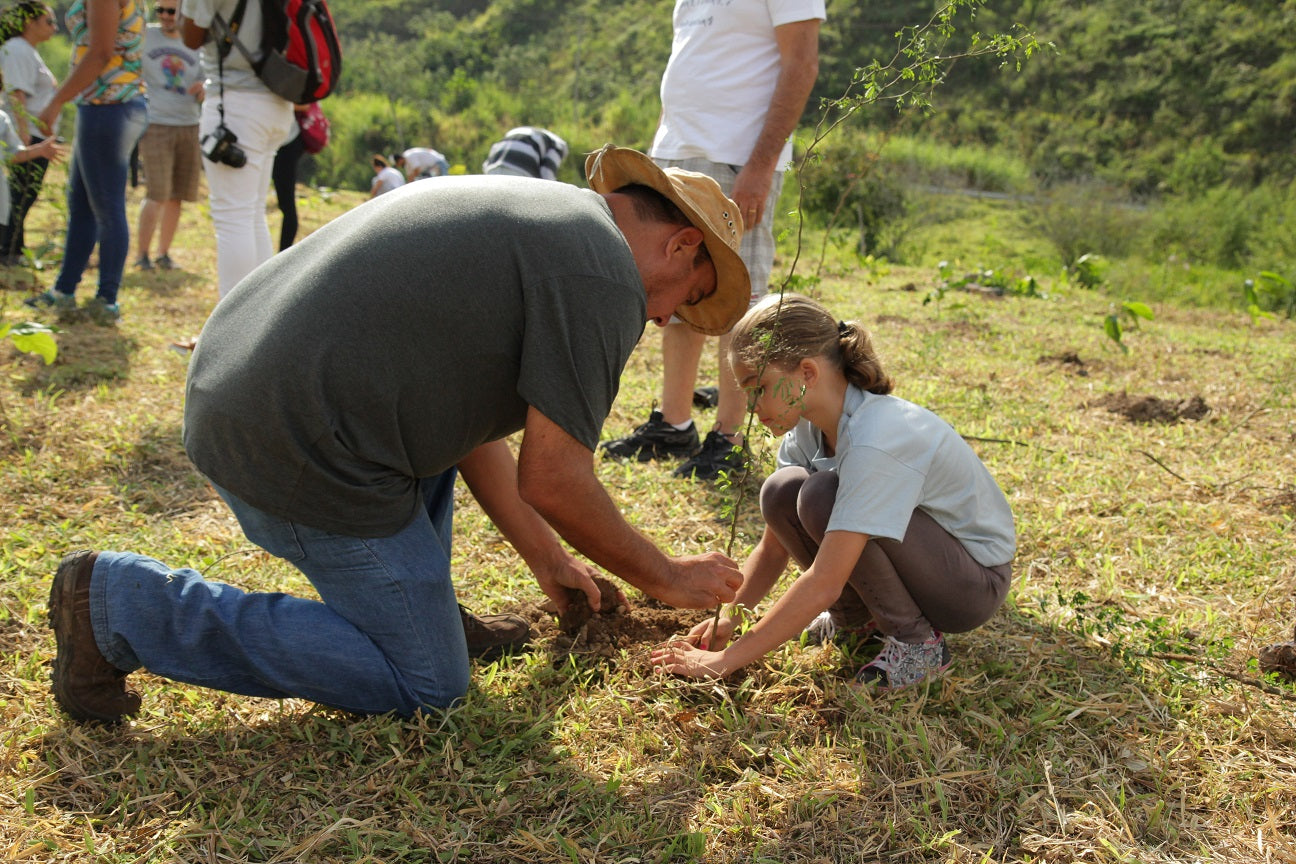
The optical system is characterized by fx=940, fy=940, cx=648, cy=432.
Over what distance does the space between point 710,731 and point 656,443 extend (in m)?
1.80

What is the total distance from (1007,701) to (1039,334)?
15.8ft

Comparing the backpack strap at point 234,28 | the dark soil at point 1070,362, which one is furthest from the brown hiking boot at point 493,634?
the dark soil at point 1070,362

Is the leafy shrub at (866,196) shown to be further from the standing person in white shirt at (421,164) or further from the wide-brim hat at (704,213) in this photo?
the wide-brim hat at (704,213)

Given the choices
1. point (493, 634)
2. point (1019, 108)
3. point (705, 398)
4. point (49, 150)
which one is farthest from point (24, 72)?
point (1019, 108)

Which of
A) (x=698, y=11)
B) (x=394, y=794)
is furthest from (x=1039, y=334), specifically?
(x=394, y=794)

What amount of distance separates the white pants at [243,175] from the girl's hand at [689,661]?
2993 millimetres

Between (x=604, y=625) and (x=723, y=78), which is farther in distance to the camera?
(x=723, y=78)

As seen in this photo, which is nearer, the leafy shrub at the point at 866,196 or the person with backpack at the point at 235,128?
the person with backpack at the point at 235,128

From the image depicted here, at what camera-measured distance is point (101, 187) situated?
488cm

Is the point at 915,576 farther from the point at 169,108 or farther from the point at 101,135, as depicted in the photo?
the point at 169,108

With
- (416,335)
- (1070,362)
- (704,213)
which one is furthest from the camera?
(1070,362)

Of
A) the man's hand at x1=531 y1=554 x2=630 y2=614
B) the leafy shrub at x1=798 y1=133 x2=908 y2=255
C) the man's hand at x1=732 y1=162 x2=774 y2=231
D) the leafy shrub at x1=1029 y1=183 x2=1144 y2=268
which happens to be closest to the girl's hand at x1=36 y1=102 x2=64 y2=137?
the man's hand at x1=732 y1=162 x2=774 y2=231

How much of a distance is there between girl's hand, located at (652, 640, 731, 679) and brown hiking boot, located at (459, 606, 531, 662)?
36cm

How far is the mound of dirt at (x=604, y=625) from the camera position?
2414 millimetres
